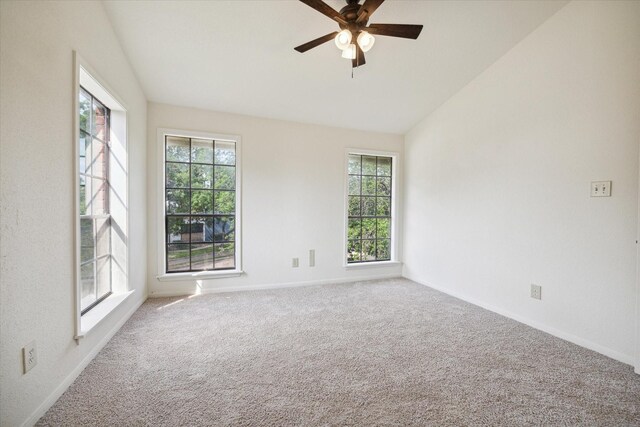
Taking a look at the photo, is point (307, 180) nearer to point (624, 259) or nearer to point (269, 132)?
point (269, 132)

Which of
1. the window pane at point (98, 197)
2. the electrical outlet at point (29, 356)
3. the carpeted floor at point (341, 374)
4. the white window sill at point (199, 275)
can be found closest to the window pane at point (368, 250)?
the carpeted floor at point (341, 374)

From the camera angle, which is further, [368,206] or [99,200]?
[368,206]

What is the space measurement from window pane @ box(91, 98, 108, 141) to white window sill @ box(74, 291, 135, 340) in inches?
58.7

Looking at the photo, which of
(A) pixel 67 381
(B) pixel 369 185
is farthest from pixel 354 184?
(A) pixel 67 381

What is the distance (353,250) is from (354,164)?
1367mm

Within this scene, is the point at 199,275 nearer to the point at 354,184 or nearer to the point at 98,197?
the point at 98,197

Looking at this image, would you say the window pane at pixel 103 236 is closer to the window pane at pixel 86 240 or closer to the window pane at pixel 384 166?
the window pane at pixel 86 240

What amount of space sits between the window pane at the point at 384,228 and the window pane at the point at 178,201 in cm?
289

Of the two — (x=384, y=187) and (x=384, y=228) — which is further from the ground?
(x=384, y=187)

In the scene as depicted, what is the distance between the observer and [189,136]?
3.60 m

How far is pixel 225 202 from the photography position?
12.5 ft

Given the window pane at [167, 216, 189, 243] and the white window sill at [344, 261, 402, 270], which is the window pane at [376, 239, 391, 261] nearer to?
→ the white window sill at [344, 261, 402, 270]

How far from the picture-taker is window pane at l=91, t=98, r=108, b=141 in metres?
2.47

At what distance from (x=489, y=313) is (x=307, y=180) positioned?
2770 mm
